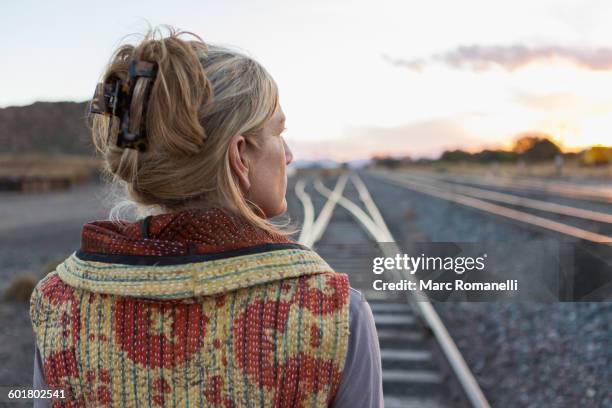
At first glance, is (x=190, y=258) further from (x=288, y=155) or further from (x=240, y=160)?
(x=288, y=155)

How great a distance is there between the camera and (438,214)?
16438 millimetres

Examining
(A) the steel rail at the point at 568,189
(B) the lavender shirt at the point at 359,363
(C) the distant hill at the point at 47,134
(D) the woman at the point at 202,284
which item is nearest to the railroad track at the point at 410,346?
(B) the lavender shirt at the point at 359,363

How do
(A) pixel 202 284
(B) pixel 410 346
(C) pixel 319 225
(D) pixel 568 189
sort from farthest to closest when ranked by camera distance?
(D) pixel 568 189, (C) pixel 319 225, (B) pixel 410 346, (A) pixel 202 284

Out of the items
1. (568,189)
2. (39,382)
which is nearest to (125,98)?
(39,382)

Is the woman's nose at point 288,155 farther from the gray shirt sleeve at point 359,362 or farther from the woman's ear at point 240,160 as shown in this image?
the gray shirt sleeve at point 359,362

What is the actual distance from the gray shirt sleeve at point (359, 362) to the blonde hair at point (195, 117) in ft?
0.79

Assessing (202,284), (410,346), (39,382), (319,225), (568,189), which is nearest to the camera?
(202,284)

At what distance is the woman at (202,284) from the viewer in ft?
3.57

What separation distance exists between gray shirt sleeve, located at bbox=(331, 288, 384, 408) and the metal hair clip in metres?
0.52

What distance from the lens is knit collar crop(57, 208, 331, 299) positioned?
3.53ft

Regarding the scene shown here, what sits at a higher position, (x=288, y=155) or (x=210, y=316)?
(x=288, y=155)

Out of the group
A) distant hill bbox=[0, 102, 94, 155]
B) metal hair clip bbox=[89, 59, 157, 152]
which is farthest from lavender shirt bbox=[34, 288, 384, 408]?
distant hill bbox=[0, 102, 94, 155]

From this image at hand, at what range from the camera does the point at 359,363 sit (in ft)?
3.71

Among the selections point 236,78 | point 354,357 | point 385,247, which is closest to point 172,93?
point 236,78
